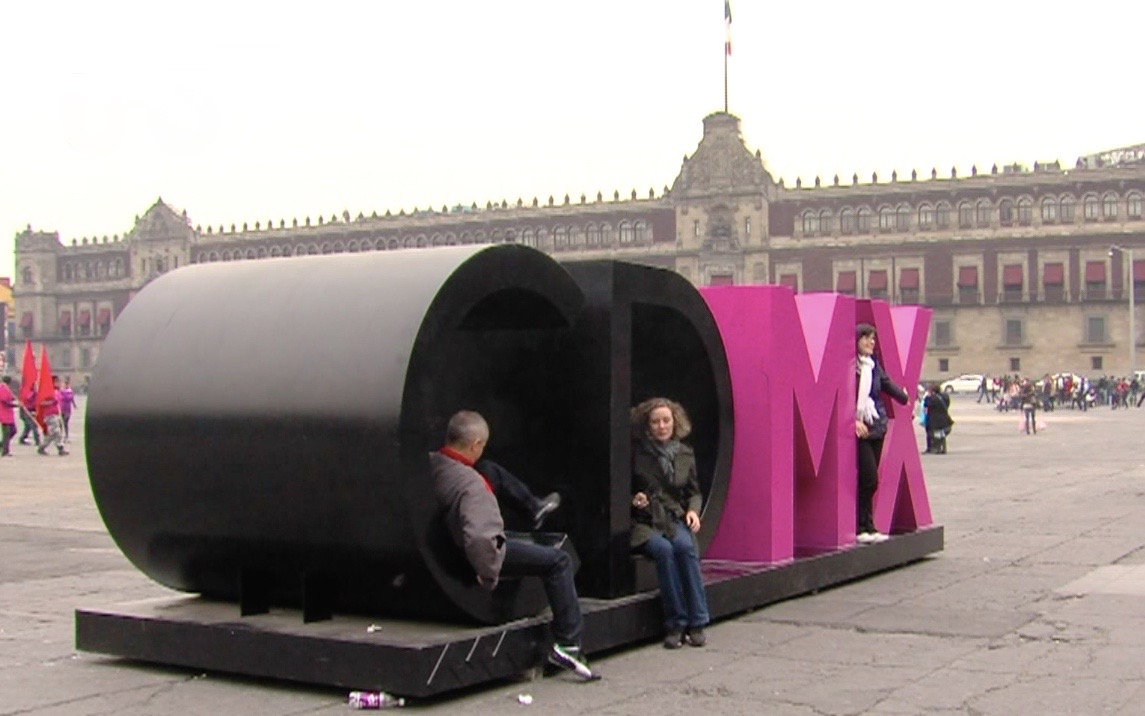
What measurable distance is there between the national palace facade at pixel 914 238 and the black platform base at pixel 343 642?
60.9 m

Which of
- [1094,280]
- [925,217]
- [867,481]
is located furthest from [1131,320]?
[867,481]

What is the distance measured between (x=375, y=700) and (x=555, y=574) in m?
0.83

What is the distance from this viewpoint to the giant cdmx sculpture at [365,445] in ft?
16.5

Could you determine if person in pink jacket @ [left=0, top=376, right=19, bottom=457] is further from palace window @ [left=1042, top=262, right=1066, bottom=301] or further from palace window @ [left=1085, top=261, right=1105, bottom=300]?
palace window @ [left=1085, top=261, right=1105, bottom=300]

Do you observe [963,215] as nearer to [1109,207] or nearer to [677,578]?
[1109,207]

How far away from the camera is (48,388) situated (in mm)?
21828

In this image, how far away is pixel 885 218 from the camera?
237 feet

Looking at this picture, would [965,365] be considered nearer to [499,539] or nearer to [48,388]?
[48,388]

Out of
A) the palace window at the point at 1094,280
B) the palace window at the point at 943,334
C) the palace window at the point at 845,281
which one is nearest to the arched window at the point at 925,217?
the palace window at the point at 845,281

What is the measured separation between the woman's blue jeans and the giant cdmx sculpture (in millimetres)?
121

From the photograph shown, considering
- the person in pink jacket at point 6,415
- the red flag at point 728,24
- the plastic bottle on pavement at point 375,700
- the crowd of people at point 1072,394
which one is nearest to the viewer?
the plastic bottle on pavement at point 375,700

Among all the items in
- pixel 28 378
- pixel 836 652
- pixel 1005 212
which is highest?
pixel 1005 212

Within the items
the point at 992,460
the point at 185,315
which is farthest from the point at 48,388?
the point at 185,315

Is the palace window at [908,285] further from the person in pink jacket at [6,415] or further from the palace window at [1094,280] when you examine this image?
the person in pink jacket at [6,415]
